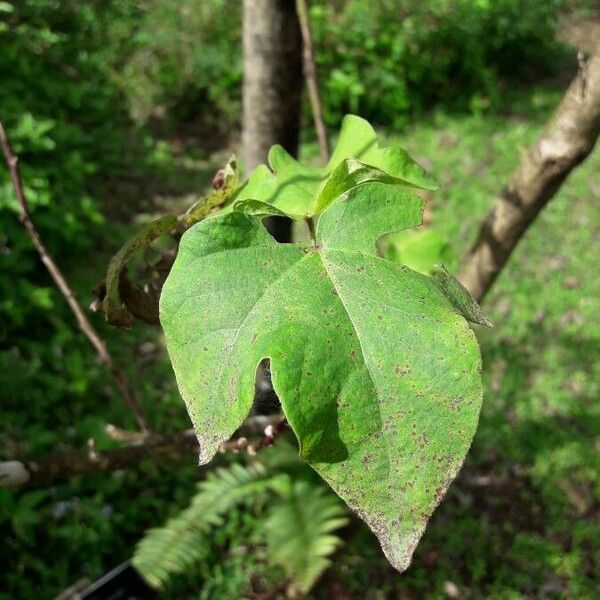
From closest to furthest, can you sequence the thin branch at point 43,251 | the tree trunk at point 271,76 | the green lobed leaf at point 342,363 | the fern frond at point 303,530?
the green lobed leaf at point 342,363, the thin branch at point 43,251, the tree trunk at point 271,76, the fern frond at point 303,530

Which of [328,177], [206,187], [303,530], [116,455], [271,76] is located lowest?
[303,530]

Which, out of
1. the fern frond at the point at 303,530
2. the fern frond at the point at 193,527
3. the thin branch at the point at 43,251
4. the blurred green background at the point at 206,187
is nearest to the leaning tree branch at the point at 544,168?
the blurred green background at the point at 206,187

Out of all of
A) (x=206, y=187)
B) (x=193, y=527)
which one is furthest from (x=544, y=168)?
(x=206, y=187)

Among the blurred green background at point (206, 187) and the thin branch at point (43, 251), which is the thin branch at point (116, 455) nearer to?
the thin branch at point (43, 251)

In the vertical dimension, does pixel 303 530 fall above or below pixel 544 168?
below

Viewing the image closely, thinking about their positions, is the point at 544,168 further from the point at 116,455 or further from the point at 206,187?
the point at 206,187

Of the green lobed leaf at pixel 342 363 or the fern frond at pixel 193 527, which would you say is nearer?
the green lobed leaf at pixel 342 363
